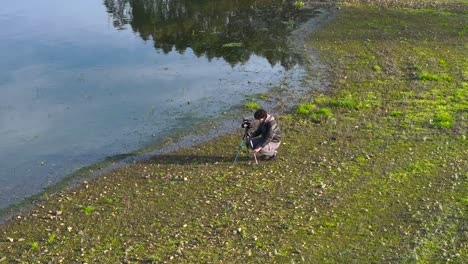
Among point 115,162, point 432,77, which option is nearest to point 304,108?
point 432,77

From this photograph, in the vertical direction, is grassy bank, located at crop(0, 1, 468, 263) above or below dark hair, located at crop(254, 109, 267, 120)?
below

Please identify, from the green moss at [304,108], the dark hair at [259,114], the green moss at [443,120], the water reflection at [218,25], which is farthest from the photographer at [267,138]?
the water reflection at [218,25]

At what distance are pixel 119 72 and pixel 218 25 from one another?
11.3m

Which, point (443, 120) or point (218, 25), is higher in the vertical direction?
point (218, 25)

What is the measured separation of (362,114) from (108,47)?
691 inches

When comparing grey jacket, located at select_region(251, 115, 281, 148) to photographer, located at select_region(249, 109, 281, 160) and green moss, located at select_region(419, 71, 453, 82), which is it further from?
green moss, located at select_region(419, 71, 453, 82)

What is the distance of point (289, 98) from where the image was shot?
25391mm

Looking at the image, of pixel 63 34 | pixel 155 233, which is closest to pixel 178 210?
pixel 155 233

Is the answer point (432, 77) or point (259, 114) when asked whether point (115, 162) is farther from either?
point (432, 77)

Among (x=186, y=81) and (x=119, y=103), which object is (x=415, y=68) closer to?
(x=186, y=81)

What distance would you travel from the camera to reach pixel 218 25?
38250 millimetres

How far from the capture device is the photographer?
19.2 m

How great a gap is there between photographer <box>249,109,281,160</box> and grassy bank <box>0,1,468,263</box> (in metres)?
0.53

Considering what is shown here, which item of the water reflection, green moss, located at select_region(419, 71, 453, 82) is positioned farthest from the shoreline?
the water reflection
